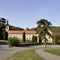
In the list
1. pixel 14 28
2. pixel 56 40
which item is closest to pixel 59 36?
pixel 56 40

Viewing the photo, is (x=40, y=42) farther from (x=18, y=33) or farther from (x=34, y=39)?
(x=18, y=33)

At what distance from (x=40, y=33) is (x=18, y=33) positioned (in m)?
73.6

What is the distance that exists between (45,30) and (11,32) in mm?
78169

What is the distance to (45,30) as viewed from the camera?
221 feet

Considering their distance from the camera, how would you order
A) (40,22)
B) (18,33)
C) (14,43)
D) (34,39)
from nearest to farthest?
(14,43) < (34,39) < (40,22) < (18,33)

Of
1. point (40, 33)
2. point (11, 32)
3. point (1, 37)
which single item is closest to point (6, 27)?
point (11, 32)

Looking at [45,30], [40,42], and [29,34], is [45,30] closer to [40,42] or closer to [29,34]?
[40,42]

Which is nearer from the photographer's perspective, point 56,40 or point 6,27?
point 56,40

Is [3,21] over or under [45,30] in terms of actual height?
over

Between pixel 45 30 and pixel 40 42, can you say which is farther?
pixel 40 42

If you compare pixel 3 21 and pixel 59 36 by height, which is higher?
pixel 3 21

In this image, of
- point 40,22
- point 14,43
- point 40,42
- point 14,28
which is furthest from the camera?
point 14,28

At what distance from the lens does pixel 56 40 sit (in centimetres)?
9131

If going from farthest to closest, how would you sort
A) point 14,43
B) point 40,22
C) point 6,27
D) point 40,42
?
point 6,27 → point 40,22 → point 40,42 → point 14,43
